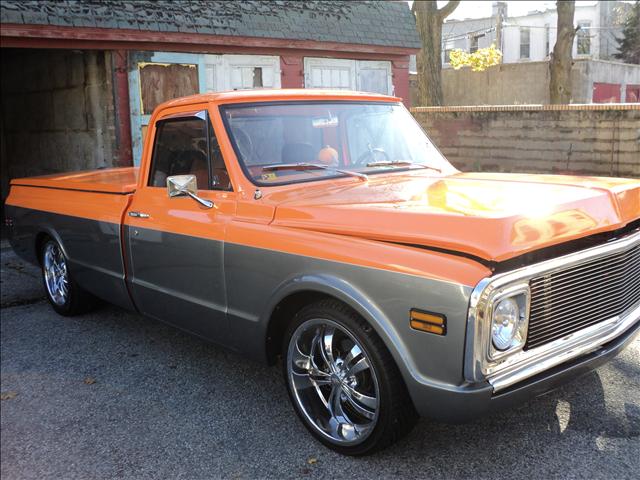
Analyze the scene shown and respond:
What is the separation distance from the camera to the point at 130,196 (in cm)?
458

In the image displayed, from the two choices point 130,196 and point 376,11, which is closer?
point 130,196

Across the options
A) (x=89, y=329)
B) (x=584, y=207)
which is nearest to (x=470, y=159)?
(x=89, y=329)

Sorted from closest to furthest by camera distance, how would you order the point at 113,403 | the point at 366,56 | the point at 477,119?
the point at 113,403, the point at 477,119, the point at 366,56

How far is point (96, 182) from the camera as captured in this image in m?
5.23

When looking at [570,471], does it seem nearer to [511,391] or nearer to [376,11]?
[511,391]

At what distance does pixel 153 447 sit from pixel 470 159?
31.2 ft

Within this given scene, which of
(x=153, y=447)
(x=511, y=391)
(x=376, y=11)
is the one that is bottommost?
(x=153, y=447)

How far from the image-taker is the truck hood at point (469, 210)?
8.75 feet

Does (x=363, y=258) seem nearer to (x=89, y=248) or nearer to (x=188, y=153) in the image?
(x=188, y=153)

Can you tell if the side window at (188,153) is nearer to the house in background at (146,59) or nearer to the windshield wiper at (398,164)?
the windshield wiper at (398,164)

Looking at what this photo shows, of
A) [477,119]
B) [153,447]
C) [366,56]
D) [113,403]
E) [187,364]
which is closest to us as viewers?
[153,447]

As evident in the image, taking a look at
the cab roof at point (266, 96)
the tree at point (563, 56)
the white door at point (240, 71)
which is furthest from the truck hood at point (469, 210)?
the tree at point (563, 56)

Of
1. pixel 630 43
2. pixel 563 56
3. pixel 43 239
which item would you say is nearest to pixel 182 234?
pixel 43 239

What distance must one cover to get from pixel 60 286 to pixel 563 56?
1386cm
